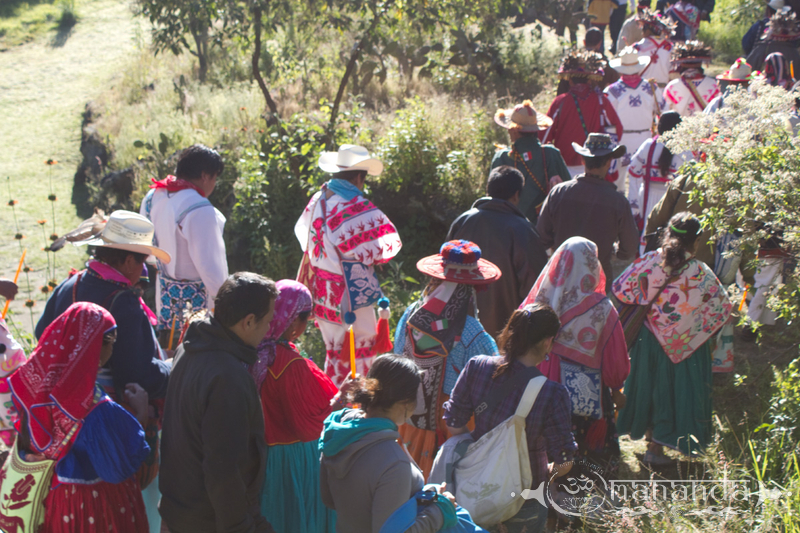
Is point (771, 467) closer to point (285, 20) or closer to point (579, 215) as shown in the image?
point (579, 215)

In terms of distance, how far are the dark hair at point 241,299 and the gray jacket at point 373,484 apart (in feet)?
1.96

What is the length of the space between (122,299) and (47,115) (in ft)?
46.2

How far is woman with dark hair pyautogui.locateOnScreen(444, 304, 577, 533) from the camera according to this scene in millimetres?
2828

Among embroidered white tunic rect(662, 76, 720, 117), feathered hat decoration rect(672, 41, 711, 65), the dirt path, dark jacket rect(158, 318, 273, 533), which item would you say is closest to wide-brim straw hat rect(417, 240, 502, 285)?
dark jacket rect(158, 318, 273, 533)

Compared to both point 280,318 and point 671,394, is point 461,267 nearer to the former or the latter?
point 280,318

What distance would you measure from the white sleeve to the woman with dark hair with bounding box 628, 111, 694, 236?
12.3 ft

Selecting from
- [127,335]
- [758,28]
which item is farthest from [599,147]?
[758,28]

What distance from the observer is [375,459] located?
225 cm

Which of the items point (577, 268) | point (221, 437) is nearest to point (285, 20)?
point (577, 268)

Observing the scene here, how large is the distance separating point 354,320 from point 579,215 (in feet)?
5.99

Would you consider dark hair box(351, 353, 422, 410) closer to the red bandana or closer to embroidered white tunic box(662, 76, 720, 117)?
the red bandana

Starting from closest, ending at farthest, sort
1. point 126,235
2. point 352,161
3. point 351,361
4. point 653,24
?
point 126,235
point 351,361
point 352,161
point 653,24

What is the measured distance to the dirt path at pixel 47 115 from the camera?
32.6ft

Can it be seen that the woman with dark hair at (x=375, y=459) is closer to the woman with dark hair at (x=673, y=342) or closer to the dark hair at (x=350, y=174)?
the woman with dark hair at (x=673, y=342)
